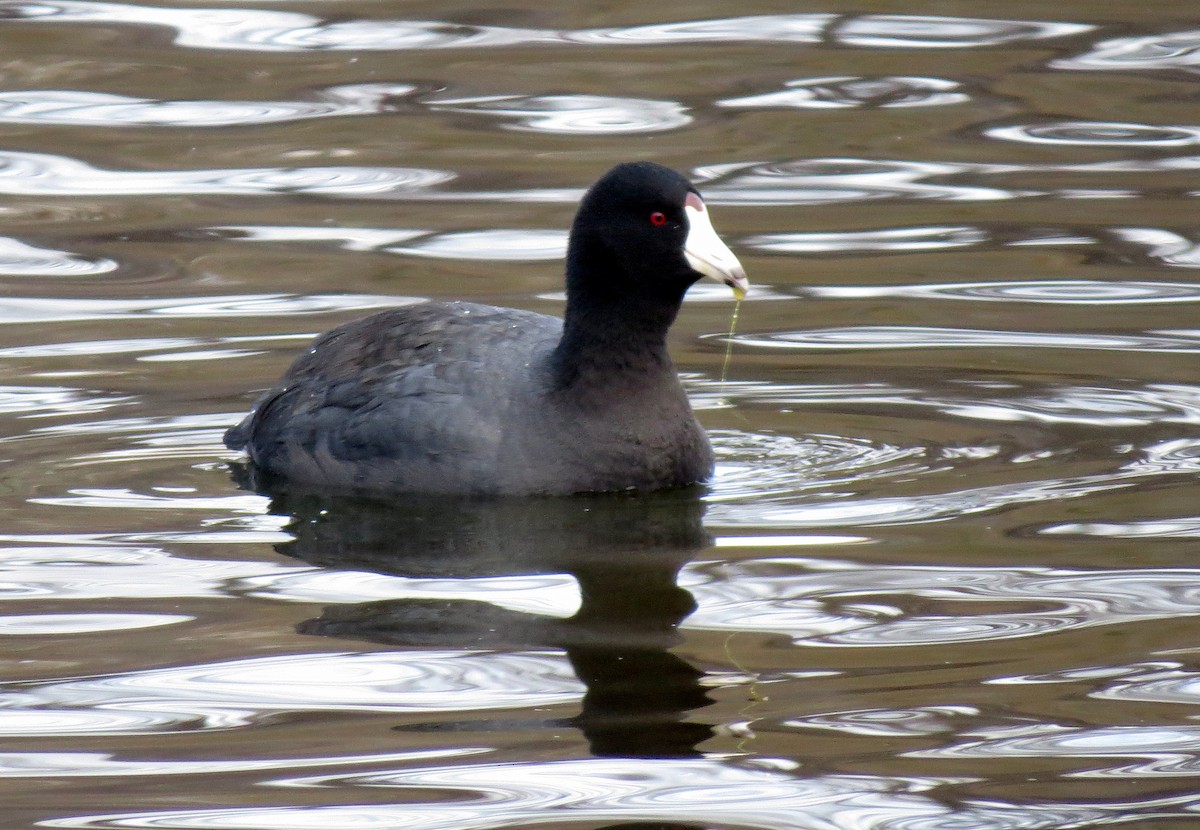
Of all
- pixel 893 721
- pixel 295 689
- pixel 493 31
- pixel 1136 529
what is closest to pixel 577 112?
pixel 493 31

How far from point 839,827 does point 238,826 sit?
1.10 m

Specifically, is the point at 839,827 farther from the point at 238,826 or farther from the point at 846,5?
the point at 846,5

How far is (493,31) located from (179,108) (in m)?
2.10

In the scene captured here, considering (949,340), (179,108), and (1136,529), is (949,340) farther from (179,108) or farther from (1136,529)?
(179,108)

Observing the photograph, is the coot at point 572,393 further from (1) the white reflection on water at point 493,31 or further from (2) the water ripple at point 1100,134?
(1) the white reflection on water at point 493,31

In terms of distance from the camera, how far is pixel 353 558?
221 inches

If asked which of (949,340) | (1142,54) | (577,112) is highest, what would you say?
(1142,54)

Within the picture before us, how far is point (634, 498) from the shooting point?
623cm

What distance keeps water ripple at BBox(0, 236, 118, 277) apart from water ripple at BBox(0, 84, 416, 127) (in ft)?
6.47

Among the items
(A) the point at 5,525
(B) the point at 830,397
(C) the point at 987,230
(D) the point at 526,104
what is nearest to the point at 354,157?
(D) the point at 526,104

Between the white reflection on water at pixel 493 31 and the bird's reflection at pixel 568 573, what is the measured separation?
6713 millimetres

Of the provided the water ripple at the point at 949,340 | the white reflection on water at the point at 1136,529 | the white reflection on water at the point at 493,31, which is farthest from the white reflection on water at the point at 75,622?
the white reflection on water at the point at 493,31

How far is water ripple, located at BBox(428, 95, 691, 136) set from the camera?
37.1 ft

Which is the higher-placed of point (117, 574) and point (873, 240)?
point (873, 240)
